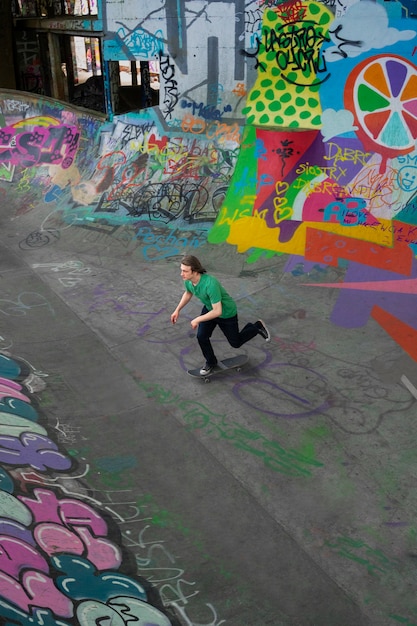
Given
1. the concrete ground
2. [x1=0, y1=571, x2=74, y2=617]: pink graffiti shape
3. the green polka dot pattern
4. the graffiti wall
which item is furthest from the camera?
the green polka dot pattern

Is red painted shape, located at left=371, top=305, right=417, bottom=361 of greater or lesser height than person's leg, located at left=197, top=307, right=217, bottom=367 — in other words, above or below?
below

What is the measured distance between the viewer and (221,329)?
734 centimetres

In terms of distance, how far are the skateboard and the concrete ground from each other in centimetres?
10

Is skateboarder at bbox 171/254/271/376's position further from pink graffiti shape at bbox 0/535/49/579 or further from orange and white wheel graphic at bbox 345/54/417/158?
orange and white wheel graphic at bbox 345/54/417/158

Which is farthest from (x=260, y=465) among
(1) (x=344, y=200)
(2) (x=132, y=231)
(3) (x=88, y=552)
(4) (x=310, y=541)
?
(2) (x=132, y=231)

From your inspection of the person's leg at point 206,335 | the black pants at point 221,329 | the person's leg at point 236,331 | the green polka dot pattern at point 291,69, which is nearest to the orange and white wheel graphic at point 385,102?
the green polka dot pattern at point 291,69

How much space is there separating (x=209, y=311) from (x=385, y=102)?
6.19 meters

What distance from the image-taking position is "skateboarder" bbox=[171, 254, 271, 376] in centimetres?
679

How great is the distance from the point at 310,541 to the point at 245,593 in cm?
83

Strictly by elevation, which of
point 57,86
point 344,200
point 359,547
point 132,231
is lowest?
point 359,547

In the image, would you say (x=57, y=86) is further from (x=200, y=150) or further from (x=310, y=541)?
(x=310, y=541)

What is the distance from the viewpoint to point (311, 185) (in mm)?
11008

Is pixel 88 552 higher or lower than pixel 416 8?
lower

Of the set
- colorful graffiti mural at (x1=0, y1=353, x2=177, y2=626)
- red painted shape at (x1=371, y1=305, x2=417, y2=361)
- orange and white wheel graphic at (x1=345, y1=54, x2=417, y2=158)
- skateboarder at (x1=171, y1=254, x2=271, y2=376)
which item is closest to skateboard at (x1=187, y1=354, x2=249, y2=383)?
skateboarder at (x1=171, y1=254, x2=271, y2=376)
